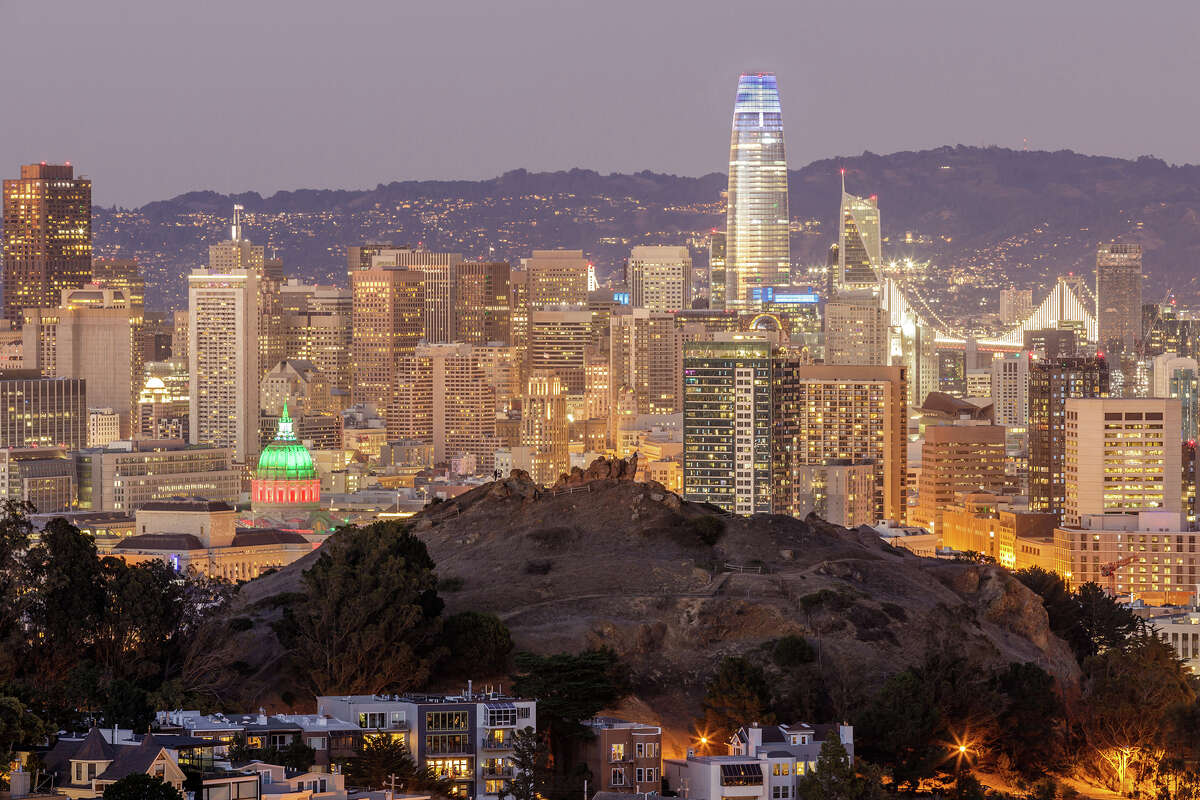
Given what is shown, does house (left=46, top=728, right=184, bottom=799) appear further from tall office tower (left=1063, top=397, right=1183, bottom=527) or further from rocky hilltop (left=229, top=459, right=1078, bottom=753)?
tall office tower (left=1063, top=397, right=1183, bottom=527)

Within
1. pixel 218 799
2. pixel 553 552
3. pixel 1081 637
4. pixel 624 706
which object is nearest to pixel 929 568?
pixel 1081 637

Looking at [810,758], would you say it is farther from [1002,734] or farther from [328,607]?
[328,607]

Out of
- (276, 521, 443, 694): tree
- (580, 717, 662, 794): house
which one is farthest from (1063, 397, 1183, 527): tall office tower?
(580, 717, 662, 794): house

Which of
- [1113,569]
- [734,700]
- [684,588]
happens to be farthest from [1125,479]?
[734,700]

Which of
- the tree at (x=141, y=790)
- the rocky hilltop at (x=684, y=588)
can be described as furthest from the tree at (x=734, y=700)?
the tree at (x=141, y=790)

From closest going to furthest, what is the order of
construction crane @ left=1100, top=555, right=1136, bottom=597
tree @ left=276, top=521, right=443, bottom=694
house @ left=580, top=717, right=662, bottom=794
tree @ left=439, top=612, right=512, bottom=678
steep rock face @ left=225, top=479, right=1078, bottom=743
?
house @ left=580, top=717, right=662, bottom=794 → tree @ left=276, top=521, right=443, bottom=694 → tree @ left=439, top=612, right=512, bottom=678 → steep rock face @ left=225, top=479, right=1078, bottom=743 → construction crane @ left=1100, top=555, right=1136, bottom=597

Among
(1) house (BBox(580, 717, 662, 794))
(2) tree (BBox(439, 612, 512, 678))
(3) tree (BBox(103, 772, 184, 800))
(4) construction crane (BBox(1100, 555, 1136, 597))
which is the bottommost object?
(4) construction crane (BBox(1100, 555, 1136, 597))

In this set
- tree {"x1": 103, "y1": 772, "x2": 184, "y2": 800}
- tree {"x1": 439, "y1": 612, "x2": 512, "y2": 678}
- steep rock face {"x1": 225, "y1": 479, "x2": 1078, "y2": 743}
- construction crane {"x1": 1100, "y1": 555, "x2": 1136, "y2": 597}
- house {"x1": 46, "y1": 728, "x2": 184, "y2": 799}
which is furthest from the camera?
construction crane {"x1": 1100, "y1": 555, "x2": 1136, "y2": 597}
